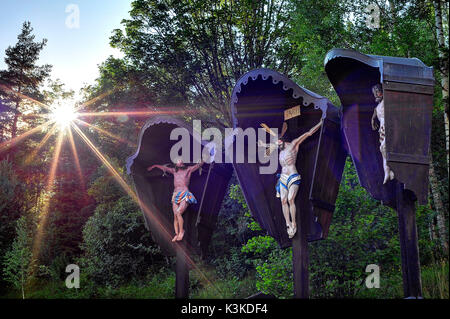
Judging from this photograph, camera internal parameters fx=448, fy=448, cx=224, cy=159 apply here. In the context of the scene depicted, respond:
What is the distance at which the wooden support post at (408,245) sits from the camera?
516 centimetres

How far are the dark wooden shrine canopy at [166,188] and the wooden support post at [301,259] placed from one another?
5.68 feet

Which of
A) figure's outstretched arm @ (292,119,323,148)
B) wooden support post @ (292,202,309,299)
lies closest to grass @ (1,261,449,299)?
wooden support post @ (292,202,309,299)

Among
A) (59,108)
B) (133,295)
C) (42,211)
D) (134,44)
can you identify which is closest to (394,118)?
(133,295)

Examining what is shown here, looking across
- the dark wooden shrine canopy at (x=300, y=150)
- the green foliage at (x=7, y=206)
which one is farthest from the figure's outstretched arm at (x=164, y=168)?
the green foliage at (x=7, y=206)

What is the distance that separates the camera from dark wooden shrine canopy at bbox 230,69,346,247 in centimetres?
645

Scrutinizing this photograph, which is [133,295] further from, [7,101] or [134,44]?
[7,101]

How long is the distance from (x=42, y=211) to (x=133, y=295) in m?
7.08

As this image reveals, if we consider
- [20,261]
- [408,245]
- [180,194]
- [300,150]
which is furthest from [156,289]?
[408,245]

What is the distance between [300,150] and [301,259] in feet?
5.86

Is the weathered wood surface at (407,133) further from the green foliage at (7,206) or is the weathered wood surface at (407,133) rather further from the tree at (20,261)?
the green foliage at (7,206)

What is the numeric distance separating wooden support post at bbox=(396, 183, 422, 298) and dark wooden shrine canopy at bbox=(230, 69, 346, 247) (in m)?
1.24

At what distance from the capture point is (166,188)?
859 cm

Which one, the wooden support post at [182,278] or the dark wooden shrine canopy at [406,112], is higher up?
the dark wooden shrine canopy at [406,112]

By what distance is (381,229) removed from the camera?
911cm
